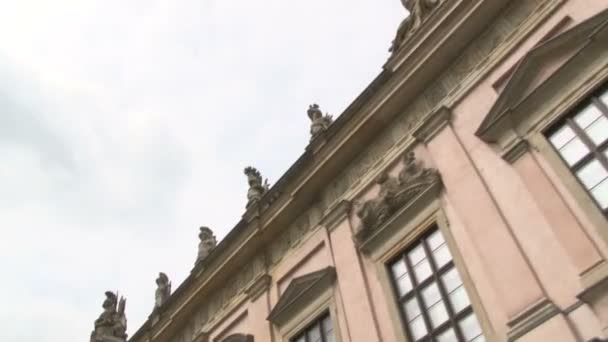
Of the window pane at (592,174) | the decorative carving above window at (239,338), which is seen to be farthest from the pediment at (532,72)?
the decorative carving above window at (239,338)

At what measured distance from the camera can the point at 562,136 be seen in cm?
830

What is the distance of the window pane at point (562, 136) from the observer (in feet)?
26.9

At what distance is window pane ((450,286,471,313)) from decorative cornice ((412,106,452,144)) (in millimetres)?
2950

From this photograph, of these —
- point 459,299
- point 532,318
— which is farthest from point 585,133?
point 459,299

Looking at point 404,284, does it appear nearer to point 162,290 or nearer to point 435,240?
point 435,240

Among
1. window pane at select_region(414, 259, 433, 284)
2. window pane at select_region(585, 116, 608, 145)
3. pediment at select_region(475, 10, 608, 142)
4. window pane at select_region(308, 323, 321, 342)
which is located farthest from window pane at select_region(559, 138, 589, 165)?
window pane at select_region(308, 323, 321, 342)

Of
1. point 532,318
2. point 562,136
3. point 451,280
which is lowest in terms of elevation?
point 532,318

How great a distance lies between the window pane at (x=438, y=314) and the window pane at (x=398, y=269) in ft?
3.39

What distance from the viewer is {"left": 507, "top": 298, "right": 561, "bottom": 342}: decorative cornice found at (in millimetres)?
7172

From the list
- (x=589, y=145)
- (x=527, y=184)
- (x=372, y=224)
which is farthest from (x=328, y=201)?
(x=589, y=145)

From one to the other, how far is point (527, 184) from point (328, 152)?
4886 millimetres

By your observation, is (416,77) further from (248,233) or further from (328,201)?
(248,233)

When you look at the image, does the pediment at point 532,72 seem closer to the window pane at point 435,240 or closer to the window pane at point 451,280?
the window pane at point 435,240

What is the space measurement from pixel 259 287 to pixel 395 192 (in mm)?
4193
